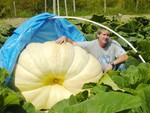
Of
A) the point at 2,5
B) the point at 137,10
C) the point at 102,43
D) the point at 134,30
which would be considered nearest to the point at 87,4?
the point at 137,10

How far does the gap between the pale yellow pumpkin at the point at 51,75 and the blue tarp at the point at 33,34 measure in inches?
8.6

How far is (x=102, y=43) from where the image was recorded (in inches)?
258

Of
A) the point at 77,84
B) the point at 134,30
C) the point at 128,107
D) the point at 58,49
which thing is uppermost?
the point at 128,107

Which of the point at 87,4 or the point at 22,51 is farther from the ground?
the point at 22,51

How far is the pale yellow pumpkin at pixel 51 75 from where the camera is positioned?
568 cm

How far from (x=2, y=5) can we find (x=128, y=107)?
3332 centimetres

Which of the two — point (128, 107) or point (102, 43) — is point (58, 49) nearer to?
point (102, 43)

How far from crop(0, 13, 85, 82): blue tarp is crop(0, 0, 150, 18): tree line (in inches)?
1036

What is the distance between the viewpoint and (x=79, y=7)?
118 feet

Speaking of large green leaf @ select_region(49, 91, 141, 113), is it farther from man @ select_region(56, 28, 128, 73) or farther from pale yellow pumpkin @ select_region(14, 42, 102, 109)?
man @ select_region(56, 28, 128, 73)

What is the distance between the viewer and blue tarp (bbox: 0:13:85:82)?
6.02 m

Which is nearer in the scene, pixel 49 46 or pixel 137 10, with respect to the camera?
pixel 49 46

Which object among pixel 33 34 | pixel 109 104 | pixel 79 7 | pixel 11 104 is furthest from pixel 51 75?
pixel 79 7

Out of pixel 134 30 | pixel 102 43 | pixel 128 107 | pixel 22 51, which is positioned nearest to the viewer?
pixel 128 107
